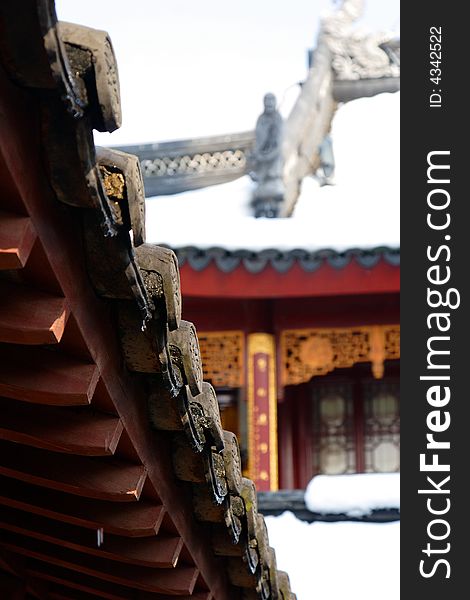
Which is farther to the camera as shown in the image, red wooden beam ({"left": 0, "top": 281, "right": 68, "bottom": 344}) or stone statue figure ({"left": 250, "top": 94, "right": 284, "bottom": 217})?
stone statue figure ({"left": 250, "top": 94, "right": 284, "bottom": 217})

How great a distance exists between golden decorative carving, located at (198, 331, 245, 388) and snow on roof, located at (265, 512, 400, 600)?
128cm

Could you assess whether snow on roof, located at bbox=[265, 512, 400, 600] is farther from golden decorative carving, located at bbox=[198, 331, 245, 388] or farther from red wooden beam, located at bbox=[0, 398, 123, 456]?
red wooden beam, located at bbox=[0, 398, 123, 456]

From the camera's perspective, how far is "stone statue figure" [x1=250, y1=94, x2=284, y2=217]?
1081 centimetres

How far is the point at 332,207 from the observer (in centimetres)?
1098

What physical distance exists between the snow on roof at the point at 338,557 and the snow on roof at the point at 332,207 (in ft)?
6.52

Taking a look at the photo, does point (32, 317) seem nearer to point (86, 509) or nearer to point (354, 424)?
point (86, 509)

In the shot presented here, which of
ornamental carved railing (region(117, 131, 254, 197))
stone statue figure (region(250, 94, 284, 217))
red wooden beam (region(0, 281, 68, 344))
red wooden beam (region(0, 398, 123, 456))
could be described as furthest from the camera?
ornamental carved railing (region(117, 131, 254, 197))

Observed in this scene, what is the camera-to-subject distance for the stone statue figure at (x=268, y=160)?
10.8 meters

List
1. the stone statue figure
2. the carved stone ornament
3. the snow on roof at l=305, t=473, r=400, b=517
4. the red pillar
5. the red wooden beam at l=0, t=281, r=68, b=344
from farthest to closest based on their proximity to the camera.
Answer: the carved stone ornament
the stone statue figure
the red pillar
the snow on roof at l=305, t=473, r=400, b=517
the red wooden beam at l=0, t=281, r=68, b=344

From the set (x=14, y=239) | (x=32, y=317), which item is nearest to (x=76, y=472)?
(x=32, y=317)

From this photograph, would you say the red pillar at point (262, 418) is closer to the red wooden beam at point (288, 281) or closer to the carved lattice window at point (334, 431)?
the red wooden beam at point (288, 281)

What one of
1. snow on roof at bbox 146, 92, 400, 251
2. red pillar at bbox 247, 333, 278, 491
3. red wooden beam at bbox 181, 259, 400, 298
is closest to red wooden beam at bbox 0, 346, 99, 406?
snow on roof at bbox 146, 92, 400, 251

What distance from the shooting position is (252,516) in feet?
12.0

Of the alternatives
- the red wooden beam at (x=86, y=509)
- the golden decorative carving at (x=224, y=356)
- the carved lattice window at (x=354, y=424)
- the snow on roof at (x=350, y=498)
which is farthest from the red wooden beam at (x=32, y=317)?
the carved lattice window at (x=354, y=424)
